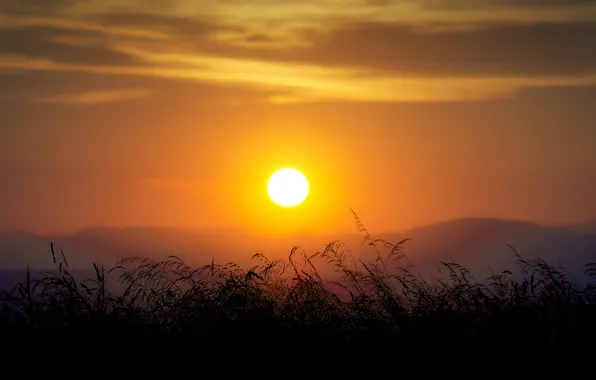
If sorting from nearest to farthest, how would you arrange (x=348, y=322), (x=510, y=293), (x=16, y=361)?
(x=16, y=361)
(x=348, y=322)
(x=510, y=293)

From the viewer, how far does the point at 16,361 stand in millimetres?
6898

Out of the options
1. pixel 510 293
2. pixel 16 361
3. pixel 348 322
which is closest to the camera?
pixel 16 361

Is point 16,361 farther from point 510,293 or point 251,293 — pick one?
point 510,293

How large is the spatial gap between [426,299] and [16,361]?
163 inches

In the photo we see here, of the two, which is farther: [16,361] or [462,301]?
[462,301]

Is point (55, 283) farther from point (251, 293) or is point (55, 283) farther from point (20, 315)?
point (251, 293)

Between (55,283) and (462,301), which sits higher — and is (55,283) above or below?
above

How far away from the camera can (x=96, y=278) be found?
25.9ft

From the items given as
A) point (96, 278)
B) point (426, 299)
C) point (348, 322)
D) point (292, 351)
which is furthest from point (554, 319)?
point (96, 278)

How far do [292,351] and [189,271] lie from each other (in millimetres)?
1938

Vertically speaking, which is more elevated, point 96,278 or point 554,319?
point 96,278

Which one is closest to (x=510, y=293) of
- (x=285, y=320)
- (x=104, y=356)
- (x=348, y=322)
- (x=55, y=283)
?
(x=348, y=322)

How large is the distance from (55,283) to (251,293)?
206 cm

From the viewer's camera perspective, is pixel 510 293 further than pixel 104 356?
Yes
